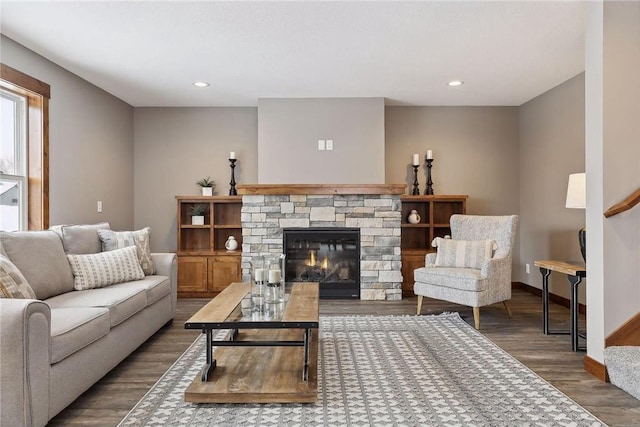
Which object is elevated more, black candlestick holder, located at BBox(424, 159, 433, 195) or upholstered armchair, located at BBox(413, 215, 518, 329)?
black candlestick holder, located at BBox(424, 159, 433, 195)

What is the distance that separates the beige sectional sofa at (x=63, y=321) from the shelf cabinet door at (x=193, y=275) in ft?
3.99

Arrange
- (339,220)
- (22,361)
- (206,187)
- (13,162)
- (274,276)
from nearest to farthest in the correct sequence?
(22,361)
(274,276)
(13,162)
(339,220)
(206,187)

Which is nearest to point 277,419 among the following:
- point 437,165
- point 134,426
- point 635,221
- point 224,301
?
point 134,426

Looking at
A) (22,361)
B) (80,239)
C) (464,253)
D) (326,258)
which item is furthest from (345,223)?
(22,361)

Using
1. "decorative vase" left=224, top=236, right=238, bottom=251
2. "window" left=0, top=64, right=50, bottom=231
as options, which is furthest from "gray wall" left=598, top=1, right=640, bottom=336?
"window" left=0, top=64, right=50, bottom=231

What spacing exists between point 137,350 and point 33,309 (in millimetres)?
1463

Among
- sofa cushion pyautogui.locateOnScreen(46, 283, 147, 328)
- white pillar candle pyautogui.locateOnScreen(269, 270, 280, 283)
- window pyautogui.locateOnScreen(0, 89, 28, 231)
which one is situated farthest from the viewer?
window pyautogui.locateOnScreen(0, 89, 28, 231)

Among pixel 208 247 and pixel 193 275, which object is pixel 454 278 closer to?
pixel 193 275

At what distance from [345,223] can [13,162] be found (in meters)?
3.32

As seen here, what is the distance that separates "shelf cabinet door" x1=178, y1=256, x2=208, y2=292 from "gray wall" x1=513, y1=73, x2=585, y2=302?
13.4ft

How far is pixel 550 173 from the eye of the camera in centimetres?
490

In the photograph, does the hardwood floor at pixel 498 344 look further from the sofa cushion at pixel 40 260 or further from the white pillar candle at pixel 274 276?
the white pillar candle at pixel 274 276

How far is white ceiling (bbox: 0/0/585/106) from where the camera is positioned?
9.36 ft

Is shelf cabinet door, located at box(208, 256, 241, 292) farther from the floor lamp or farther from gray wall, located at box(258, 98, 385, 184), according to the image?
the floor lamp
